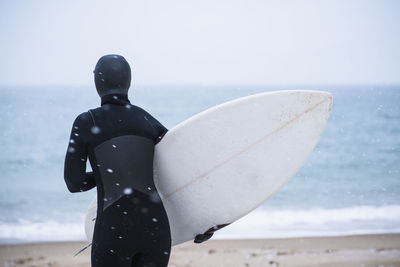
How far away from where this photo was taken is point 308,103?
2121mm

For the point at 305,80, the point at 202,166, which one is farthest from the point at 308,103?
the point at 305,80

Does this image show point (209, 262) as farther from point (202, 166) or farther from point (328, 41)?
point (328, 41)

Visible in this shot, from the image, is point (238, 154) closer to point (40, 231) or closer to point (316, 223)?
point (40, 231)

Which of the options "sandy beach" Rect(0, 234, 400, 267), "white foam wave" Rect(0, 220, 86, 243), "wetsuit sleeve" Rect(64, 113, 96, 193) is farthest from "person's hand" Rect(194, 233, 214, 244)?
"white foam wave" Rect(0, 220, 86, 243)

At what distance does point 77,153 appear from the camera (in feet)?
4.99

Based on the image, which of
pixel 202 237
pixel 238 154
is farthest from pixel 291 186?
pixel 202 237

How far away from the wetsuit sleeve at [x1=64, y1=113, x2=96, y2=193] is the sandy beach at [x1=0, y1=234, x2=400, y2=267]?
3004 mm

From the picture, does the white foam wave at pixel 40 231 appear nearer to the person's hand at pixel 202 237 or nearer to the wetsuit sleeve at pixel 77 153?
the person's hand at pixel 202 237

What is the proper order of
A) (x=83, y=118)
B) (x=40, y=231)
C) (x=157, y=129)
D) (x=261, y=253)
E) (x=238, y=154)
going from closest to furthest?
1. (x=83, y=118)
2. (x=157, y=129)
3. (x=238, y=154)
4. (x=261, y=253)
5. (x=40, y=231)

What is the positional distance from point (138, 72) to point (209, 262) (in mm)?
44315

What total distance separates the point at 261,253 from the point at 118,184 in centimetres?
347

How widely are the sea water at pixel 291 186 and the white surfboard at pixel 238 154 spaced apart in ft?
12.3

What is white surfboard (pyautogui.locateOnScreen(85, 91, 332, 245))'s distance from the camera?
80.9 inches

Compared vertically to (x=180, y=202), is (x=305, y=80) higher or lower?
lower
